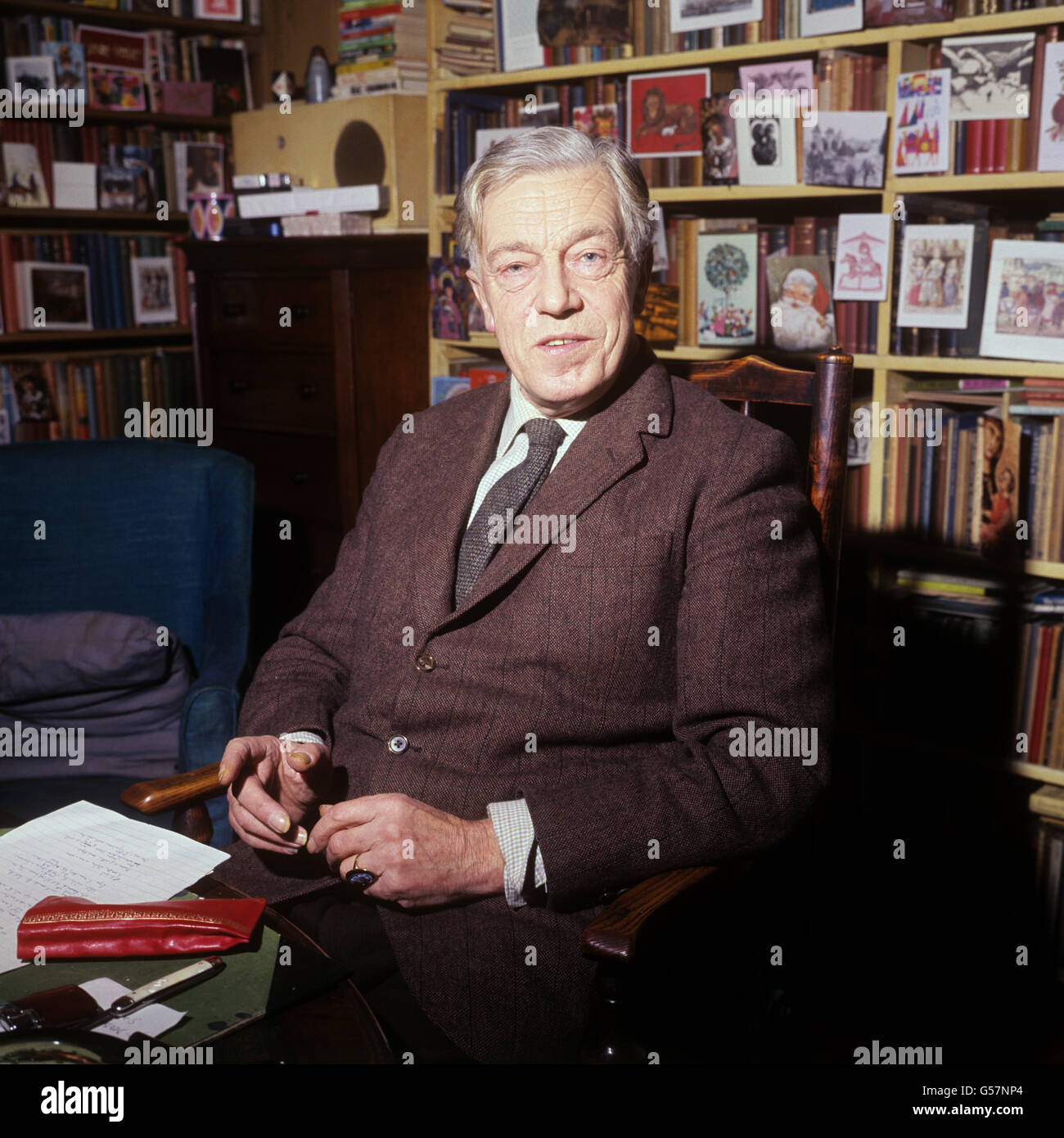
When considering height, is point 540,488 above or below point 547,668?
above

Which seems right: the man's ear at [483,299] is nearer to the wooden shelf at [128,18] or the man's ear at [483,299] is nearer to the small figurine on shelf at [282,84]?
the small figurine on shelf at [282,84]

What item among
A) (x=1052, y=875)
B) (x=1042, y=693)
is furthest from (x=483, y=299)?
(x=1052, y=875)

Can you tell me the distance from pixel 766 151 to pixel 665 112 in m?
0.27

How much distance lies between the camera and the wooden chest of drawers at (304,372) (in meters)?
3.03

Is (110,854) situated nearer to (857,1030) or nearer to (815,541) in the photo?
(815,541)

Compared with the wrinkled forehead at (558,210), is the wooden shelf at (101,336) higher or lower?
lower

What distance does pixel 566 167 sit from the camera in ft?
4.70

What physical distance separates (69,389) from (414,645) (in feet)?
9.42

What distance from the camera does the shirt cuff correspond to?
4.00ft

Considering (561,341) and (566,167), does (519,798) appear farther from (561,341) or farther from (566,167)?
(566,167)

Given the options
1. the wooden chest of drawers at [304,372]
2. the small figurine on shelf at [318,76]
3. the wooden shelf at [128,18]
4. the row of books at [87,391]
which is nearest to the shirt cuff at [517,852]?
the wooden chest of drawers at [304,372]

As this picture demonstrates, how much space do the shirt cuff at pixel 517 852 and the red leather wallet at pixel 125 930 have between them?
0.29 meters

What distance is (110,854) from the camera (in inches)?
47.3
